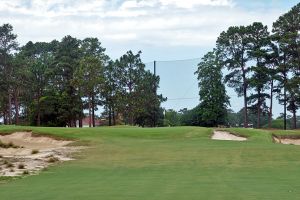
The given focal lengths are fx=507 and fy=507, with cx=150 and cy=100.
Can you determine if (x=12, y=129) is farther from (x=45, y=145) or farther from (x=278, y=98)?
(x=278, y=98)

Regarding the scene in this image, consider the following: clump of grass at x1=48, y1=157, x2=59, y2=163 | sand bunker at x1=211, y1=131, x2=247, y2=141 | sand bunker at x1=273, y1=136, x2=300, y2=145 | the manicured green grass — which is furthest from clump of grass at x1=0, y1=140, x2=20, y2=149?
sand bunker at x1=273, y1=136, x2=300, y2=145

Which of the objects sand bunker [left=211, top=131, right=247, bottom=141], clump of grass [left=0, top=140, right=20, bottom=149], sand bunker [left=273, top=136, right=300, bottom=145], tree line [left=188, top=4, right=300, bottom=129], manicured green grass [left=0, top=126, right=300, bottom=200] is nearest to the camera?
manicured green grass [left=0, top=126, right=300, bottom=200]

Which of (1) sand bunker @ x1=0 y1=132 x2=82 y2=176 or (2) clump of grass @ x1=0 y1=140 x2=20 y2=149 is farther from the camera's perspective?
(2) clump of grass @ x1=0 y1=140 x2=20 y2=149

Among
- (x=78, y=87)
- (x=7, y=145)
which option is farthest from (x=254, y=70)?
(x=7, y=145)

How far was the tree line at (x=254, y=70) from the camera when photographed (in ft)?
→ 240

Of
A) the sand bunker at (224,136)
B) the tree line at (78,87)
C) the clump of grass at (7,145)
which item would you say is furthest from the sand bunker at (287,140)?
the tree line at (78,87)

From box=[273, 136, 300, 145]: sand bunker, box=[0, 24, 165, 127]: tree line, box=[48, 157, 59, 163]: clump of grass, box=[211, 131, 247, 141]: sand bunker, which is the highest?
box=[0, 24, 165, 127]: tree line

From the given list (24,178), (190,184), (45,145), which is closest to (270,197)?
(190,184)

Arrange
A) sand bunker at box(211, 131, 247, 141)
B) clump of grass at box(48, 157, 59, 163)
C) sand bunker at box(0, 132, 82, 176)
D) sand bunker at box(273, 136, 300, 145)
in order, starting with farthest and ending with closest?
1. sand bunker at box(273, 136, 300, 145)
2. sand bunker at box(211, 131, 247, 141)
3. clump of grass at box(48, 157, 59, 163)
4. sand bunker at box(0, 132, 82, 176)

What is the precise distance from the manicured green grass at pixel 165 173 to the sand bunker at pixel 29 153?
108 cm

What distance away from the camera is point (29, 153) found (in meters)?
29.3

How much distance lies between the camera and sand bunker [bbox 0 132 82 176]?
840 inches

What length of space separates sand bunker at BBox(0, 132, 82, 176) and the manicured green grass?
1.08 metres

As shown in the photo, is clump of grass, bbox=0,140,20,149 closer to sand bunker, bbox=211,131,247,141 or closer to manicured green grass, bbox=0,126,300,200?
manicured green grass, bbox=0,126,300,200
